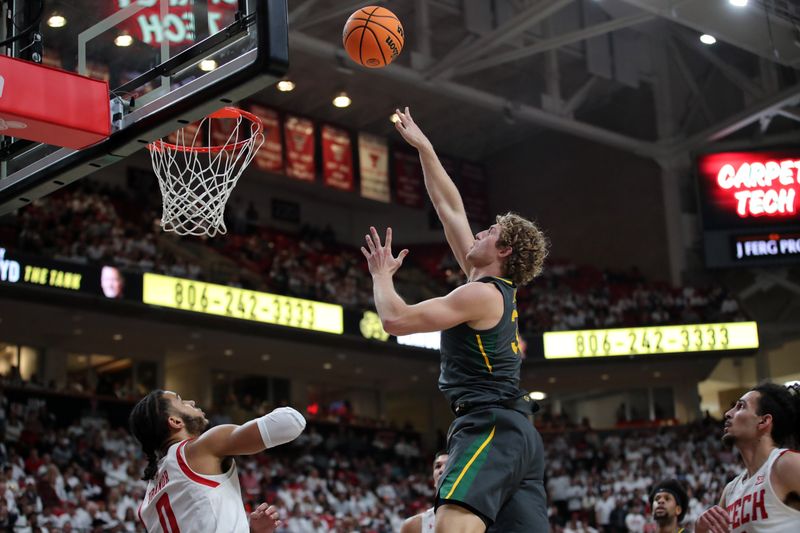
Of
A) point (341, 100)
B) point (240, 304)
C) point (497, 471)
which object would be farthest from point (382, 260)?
point (341, 100)

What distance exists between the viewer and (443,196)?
5.27 m

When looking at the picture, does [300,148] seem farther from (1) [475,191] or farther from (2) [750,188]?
(2) [750,188]

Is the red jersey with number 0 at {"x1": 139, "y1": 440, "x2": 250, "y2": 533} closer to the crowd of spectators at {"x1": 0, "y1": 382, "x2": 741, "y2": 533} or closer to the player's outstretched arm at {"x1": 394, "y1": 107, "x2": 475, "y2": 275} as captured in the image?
the player's outstretched arm at {"x1": 394, "y1": 107, "x2": 475, "y2": 275}

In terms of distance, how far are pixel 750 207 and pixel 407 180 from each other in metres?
8.52

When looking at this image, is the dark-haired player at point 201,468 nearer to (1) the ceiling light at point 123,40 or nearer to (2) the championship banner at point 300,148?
(1) the ceiling light at point 123,40

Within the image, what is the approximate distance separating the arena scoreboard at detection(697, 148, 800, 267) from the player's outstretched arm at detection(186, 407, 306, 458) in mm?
22507

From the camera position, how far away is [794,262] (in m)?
25.2

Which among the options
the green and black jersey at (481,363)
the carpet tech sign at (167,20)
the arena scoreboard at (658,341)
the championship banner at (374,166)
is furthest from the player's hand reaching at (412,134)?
the championship banner at (374,166)

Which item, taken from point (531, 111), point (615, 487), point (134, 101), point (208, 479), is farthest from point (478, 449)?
point (531, 111)

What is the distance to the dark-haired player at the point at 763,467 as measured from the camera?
4586mm

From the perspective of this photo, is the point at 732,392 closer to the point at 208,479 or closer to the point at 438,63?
the point at 438,63

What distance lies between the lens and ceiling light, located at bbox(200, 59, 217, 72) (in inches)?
225

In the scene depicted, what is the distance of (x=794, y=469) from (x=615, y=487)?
59.9 feet

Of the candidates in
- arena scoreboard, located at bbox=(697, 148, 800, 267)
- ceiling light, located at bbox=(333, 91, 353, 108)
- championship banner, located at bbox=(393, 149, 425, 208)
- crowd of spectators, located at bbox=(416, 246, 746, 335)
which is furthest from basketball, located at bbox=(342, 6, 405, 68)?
championship banner, located at bbox=(393, 149, 425, 208)
